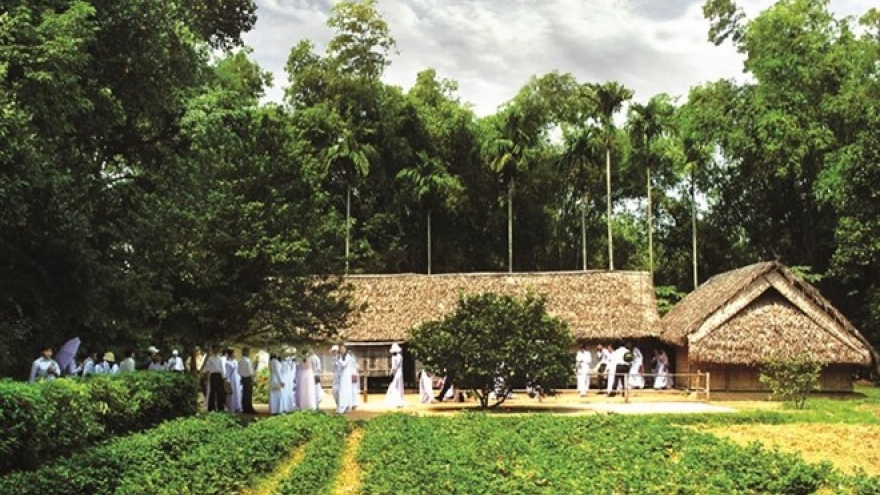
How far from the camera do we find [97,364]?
22156 millimetres

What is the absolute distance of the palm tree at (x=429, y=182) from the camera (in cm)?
4747

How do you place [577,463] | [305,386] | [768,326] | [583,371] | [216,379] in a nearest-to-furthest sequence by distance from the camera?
[577,463]
[216,379]
[305,386]
[768,326]
[583,371]

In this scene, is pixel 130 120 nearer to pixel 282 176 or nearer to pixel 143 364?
pixel 282 176

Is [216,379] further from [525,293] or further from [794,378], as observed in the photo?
[794,378]

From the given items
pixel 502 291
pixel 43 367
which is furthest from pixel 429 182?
pixel 43 367

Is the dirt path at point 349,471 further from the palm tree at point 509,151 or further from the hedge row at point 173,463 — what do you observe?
the palm tree at point 509,151

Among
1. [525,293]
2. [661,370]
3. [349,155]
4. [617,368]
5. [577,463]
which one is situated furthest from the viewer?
[349,155]

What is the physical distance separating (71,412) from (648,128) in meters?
38.8

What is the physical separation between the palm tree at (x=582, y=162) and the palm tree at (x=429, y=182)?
616 centimetres

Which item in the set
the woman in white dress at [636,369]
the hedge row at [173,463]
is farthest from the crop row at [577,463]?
the woman in white dress at [636,369]

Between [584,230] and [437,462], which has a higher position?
[584,230]

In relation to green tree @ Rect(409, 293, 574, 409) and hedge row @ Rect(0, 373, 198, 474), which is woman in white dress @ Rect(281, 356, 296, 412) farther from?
hedge row @ Rect(0, 373, 198, 474)

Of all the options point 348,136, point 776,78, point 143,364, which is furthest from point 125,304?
point 776,78

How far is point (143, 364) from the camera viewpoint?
2734 centimetres
